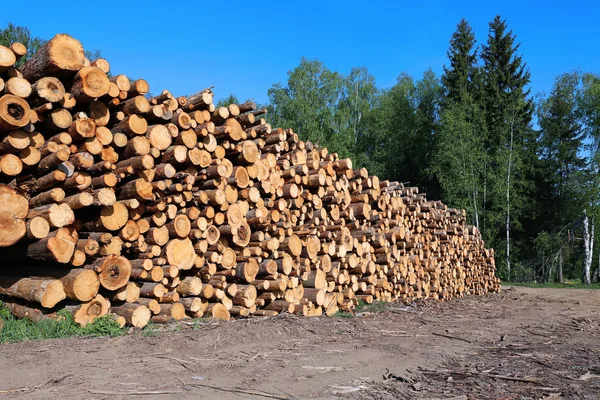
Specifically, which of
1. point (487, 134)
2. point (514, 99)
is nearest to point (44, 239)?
point (487, 134)

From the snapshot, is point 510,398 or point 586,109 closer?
point 510,398

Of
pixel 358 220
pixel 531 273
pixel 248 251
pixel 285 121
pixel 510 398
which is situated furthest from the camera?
pixel 285 121

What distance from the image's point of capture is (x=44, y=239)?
16.6 feet

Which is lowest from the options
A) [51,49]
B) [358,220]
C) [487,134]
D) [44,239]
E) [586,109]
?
[44,239]

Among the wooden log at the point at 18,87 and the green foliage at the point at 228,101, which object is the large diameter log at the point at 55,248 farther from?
the green foliage at the point at 228,101

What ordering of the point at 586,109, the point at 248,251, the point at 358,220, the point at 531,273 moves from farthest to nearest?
1. the point at 531,273
2. the point at 586,109
3. the point at 358,220
4. the point at 248,251

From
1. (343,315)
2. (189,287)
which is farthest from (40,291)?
(343,315)

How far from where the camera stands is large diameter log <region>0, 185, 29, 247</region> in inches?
193

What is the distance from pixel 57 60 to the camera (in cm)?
522

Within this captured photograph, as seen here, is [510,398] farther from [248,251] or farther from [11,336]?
[11,336]

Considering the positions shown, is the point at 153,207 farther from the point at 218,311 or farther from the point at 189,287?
the point at 218,311

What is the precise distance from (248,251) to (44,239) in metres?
2.55

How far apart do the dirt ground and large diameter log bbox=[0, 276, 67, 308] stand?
1.69 feet

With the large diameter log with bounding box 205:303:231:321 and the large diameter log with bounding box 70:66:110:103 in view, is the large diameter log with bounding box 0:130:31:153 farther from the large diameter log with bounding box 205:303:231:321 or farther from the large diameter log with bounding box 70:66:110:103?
the large diameter log with bounding box 205:303:231:321
